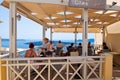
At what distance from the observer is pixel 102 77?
7.24 metres

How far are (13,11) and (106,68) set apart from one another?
146 inches

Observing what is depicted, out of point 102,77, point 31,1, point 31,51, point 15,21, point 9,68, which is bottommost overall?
point 102,77

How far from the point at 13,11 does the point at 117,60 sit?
8116mm

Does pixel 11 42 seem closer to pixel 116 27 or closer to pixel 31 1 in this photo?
pixel 31 1

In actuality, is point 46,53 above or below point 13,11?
below

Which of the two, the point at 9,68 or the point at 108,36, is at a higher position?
the point at 108,36

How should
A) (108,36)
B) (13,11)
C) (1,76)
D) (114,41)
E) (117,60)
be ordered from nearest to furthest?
(1,76)
(13,11)
(117,60)
(114,41)
(108,36)

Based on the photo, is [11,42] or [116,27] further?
[116,27]

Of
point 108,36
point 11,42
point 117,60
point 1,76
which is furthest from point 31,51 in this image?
point 108,36

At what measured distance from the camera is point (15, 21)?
664cm

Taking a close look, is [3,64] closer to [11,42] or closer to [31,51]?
[11,42]

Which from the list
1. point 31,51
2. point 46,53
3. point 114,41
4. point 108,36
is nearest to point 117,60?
point 114,41

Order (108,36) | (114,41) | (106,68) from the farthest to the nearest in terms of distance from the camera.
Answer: (108,36)
(114,41)
(106,68)

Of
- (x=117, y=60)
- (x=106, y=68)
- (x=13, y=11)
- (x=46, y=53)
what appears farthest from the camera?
(x=117, y=60)
